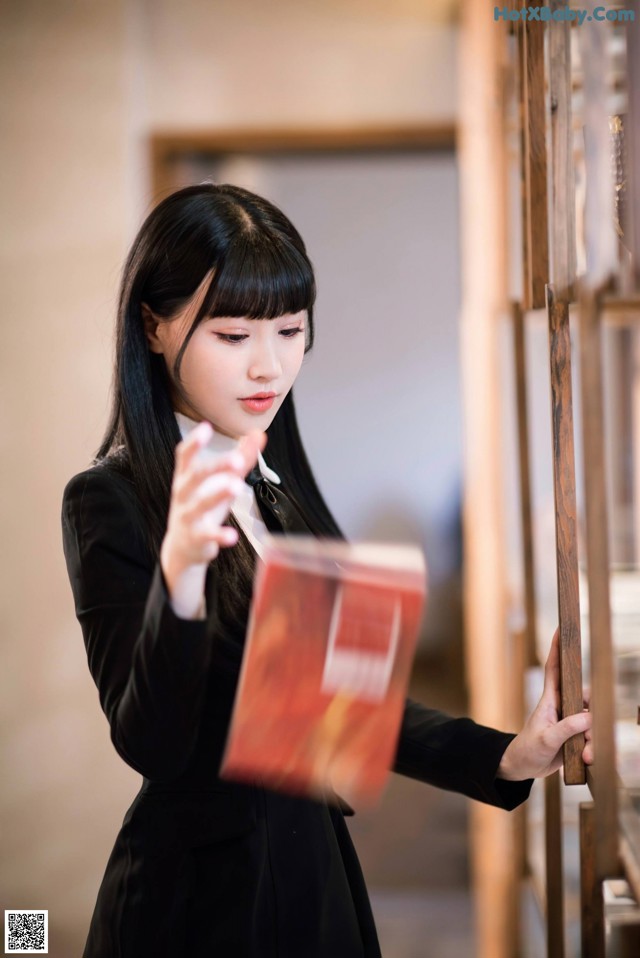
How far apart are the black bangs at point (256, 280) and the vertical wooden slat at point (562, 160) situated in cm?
24

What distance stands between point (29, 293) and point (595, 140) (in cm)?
169

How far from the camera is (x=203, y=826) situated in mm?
927

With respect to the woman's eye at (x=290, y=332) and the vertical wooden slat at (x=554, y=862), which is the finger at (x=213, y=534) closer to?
the woman's eye at (x=290, y=332)

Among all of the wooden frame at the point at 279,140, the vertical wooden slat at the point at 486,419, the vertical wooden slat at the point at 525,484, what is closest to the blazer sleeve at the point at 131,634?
the vertical wooden slat at the point at 525,484

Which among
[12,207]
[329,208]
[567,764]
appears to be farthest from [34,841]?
[329,208]

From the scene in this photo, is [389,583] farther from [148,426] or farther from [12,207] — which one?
[12,207]

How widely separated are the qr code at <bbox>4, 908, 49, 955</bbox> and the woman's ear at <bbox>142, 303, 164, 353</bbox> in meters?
0.80

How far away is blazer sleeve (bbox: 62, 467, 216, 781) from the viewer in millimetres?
758

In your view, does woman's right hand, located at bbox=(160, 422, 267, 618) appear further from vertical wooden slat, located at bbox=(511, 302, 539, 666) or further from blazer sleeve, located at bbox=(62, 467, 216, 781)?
vertical wooden slat, located at bbox=(511, 302, 539, 666)

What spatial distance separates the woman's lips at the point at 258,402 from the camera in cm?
96

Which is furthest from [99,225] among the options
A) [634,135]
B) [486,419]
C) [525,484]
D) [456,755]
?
[634,135]

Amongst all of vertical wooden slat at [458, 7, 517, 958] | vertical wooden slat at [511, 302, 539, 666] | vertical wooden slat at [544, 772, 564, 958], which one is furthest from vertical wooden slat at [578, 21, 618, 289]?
vertical wooden slat at [458, 7, 517, 958]

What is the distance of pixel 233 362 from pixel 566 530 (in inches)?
13.7

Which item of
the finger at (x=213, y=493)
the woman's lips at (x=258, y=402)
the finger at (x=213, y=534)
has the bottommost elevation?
the finger at (x=213, y=534)
